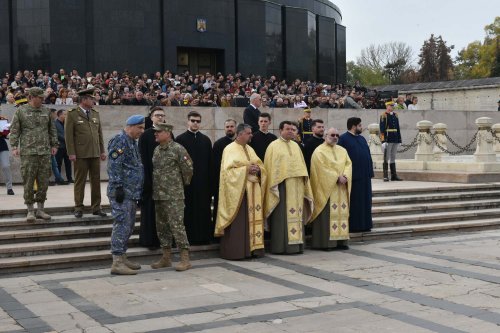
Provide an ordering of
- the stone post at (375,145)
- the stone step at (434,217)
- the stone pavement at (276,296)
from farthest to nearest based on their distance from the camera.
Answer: the stone post at (375,145) → the stone step at (434,217) → the stone pavement at (276,296)

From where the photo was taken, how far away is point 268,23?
31.5m

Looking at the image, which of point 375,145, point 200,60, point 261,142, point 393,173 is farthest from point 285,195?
point 200,60

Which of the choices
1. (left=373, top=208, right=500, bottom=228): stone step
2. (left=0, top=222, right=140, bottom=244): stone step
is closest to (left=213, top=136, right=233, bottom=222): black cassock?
(left=0, top=222, right=140, bottom=244): stone step

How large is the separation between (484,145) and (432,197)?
4.27 m

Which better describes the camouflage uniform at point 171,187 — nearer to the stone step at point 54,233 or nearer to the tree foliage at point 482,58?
the stone step at point 54,233

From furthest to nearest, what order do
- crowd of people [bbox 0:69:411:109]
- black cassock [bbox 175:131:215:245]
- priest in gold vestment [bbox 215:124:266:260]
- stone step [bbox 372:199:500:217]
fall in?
1. crowd of people [bbox 0:69:411:109]
2. stone step [bbox 372:199:500:217]
3. black cassock [bbox 175:131:215:245]
4. priest in gold vestment [bbox 215:124:266:260]

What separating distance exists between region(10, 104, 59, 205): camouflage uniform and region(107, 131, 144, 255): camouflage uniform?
70.6 inches

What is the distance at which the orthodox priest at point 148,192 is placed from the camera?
9.51 m

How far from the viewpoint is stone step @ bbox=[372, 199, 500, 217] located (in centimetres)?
1310

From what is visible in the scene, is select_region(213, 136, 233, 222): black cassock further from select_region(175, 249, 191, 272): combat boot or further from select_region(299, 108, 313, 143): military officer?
select_region(299, 108, 313, 143): military officer

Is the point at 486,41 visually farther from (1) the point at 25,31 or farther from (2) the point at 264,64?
(1) the point at 25,31

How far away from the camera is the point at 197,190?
10180mm

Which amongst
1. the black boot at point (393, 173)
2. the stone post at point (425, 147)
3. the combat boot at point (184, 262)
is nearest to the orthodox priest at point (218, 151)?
the combat boot at point (184, 262)

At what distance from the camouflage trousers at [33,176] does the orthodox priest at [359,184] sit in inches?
188
